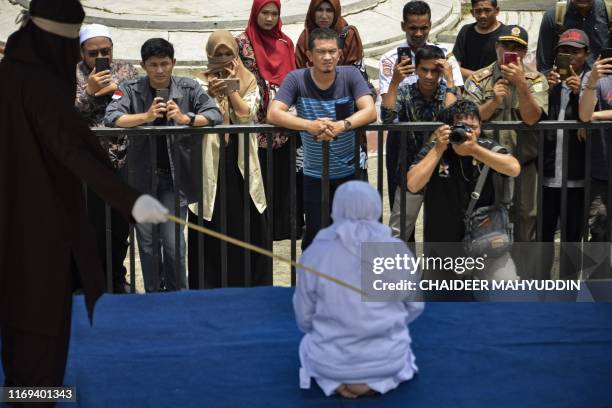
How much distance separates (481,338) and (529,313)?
1.55 feet

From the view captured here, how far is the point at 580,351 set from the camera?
6.05 metres

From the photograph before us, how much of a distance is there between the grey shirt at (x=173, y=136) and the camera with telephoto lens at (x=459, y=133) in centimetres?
141

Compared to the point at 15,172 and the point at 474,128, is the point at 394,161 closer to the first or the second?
the point at 474,128

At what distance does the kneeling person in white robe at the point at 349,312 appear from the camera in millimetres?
5352

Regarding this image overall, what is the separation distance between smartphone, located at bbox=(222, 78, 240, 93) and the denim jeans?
27.7 inches

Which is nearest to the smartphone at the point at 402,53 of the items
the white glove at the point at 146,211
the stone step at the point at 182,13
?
the white glove at the point at 146,211

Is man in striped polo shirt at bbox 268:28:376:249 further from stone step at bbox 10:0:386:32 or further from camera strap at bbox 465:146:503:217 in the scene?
stone step at bbox 10:0:386:32

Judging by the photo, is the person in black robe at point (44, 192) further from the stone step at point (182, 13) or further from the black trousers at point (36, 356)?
the stone step at point (182, 13)

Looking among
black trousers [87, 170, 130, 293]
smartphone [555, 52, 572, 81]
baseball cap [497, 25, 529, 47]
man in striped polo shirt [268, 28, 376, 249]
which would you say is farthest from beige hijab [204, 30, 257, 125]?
→ smartphone [555, 52, 572, 81]

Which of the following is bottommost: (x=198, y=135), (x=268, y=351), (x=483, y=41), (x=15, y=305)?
(x=268, y=351)

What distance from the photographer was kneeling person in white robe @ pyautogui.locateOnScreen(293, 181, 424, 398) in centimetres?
535

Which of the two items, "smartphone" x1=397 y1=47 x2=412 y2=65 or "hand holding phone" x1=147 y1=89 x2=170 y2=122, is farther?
"smartphone" x1=397 y1=47 x2=412 y2=65

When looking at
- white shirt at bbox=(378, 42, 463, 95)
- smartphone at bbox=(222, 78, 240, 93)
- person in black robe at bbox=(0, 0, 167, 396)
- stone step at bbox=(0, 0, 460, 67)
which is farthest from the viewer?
stone step at bbox=(0, 0, 460, 67)

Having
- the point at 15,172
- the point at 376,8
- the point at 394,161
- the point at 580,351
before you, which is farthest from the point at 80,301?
the point at 376,8
